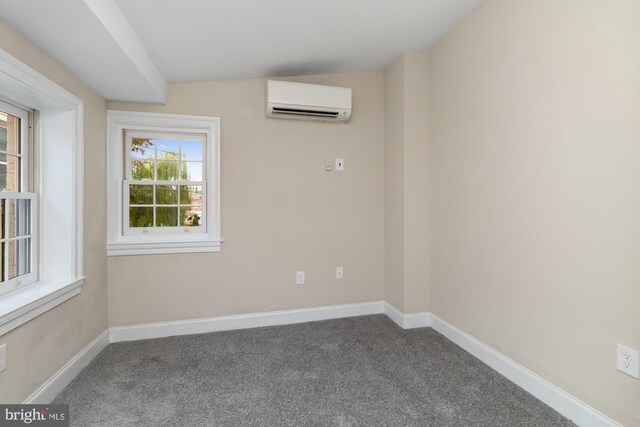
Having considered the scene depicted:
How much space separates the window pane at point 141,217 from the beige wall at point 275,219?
32cm

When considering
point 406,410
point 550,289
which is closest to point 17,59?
point 406,410

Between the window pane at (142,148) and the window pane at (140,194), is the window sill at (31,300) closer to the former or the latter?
the window pane at (140,194)

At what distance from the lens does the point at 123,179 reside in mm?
2520

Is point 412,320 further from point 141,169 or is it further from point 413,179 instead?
point 141,169

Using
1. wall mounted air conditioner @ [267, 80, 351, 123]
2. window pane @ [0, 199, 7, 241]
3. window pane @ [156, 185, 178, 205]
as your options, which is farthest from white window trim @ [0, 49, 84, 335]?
wall mounted air conditioner @ [267, 80, 351, 123]

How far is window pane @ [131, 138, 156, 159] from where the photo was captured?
257 cm

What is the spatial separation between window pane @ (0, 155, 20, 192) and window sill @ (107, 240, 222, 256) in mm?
778

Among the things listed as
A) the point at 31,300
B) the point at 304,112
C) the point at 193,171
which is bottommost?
the point at 31,300

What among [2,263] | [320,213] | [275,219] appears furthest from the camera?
[320,213]

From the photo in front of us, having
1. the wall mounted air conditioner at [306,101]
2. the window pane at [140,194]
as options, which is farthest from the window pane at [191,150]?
the wall mounted air conditioner at [306,101]

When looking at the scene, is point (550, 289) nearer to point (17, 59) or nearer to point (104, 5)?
point (104, 5)

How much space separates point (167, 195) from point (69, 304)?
109cm

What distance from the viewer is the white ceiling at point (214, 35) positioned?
1.46 metres

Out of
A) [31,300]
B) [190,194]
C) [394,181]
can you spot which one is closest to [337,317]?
[394,181]
